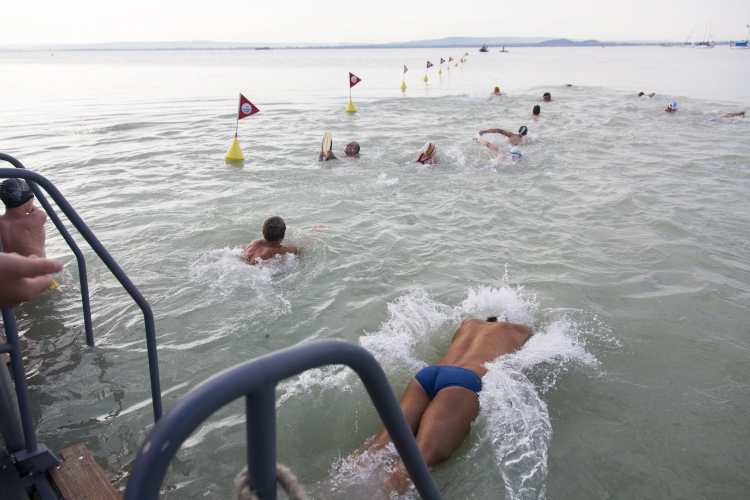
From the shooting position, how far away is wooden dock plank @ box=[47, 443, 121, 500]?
8.32ft

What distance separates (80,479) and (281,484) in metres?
2.08

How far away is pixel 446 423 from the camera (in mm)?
3105

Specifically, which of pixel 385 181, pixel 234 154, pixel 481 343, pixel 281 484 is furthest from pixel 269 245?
pixel 234 154

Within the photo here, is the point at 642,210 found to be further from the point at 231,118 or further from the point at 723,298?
the point at 231,118

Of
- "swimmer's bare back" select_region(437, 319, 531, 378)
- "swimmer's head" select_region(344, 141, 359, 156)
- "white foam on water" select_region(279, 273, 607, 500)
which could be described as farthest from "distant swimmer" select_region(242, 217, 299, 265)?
"swimmer's head" select_region(344, 141, 359, 156)

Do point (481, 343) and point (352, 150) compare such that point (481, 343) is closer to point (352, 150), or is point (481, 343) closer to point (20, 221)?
point (20, 221)

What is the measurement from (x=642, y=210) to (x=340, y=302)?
5.72m

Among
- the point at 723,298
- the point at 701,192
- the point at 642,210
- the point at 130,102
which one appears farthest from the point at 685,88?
the point at 130,102

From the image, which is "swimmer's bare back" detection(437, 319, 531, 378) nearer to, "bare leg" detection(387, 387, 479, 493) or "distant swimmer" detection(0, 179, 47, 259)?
"bare leg" detection(387, 387, 479, 493)

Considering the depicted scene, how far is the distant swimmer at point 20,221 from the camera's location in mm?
4648

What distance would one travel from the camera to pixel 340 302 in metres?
5.34

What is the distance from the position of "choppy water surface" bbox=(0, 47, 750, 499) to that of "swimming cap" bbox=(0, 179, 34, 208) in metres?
1.10

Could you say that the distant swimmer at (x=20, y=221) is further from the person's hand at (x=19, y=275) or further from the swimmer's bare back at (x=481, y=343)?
the swimmer's bare back at (x=481, y=343)

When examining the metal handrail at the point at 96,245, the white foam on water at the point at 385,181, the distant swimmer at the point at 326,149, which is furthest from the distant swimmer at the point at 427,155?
the metal handrail at the point at 96,245
